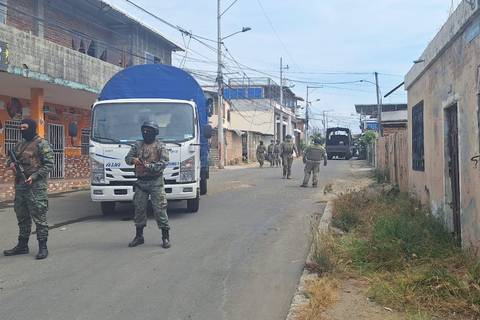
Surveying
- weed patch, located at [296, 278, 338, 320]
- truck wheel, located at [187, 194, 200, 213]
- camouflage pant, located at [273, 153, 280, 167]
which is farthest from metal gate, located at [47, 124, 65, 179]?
camouflage pant, located at [273, 153, 280, 167]

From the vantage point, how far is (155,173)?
777 centimetres

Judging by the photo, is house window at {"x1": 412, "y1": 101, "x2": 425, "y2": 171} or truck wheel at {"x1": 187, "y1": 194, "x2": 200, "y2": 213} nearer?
house window at {"x1": 412, "y1": 101, "x2": 425, "y2": 171}

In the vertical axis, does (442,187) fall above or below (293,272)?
above

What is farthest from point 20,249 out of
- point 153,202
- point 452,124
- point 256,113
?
point 256,113

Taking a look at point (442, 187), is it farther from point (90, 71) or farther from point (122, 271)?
point (90, 71)

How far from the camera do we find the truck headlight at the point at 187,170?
10125 mm

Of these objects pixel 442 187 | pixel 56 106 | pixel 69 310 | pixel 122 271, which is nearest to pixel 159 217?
pixel 122 271

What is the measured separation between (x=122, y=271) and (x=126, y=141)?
4.11 m

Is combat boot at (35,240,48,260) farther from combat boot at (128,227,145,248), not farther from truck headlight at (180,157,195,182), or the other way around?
truck headlight at (180,157,195,182)

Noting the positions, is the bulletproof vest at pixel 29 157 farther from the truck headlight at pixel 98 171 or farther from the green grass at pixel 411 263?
the green grass at pixel 411 263

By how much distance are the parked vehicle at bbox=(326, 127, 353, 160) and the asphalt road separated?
39.5 metres

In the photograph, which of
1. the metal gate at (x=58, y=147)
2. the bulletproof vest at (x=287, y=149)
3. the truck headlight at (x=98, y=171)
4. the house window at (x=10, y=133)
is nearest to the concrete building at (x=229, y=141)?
the bulletproof vest at (x=287, y=149)

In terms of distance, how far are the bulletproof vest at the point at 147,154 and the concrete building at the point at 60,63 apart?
20.3 feet

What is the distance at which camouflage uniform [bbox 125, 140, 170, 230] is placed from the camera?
771cm
